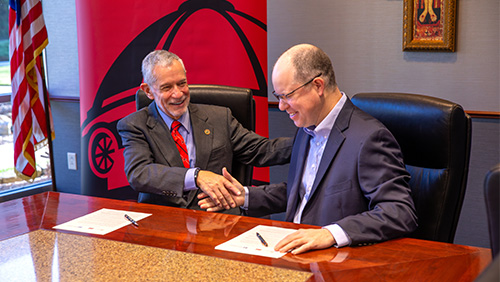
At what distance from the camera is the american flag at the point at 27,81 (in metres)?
3.93

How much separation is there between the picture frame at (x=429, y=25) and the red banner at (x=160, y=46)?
933 mm

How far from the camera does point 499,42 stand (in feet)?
10.6

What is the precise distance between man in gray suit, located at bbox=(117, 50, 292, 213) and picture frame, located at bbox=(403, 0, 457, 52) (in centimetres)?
148

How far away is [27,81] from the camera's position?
13.2 ft

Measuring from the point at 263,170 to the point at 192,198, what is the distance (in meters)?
1.10

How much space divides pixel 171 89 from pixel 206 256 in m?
1.14

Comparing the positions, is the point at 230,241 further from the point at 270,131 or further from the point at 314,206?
the point at 270,131

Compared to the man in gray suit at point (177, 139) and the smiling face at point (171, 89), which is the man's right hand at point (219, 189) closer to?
the man in gray suit at point (177, 139)

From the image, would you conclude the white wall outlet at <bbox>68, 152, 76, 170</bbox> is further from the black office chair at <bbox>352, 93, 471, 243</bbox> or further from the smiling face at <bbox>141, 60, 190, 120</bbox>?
the black office chair at <bbox>352, 93, 471, 243</bbox>

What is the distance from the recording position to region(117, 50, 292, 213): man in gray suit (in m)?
2.38

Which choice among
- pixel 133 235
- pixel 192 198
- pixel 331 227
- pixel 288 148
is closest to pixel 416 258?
pixel 331 227

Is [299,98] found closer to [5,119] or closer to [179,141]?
[179,141]

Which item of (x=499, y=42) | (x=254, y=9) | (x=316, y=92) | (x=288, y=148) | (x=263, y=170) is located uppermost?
(x=254, y=9)

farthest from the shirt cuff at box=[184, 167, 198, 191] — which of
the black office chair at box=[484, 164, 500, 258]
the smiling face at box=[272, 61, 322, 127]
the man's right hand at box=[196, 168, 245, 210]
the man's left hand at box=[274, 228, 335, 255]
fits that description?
the black office chair at box=[484, 164, 500, 258]
